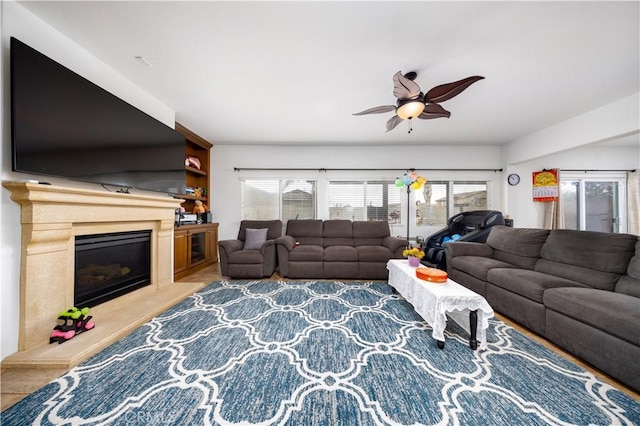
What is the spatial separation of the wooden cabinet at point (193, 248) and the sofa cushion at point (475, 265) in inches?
161

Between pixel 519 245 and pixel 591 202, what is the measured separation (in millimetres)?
3921

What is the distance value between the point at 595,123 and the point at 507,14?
2.79 meters

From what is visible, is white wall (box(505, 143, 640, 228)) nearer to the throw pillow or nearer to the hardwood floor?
the hardwood floor

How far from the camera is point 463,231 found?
4.06 meters

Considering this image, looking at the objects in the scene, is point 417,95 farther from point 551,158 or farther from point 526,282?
point 551,158

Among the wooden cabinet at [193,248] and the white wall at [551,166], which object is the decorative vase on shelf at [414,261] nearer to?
the wooden cabinet at [193,248]

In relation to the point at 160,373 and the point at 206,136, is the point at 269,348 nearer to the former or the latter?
the point at 160,373

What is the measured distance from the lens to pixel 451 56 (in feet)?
6.38

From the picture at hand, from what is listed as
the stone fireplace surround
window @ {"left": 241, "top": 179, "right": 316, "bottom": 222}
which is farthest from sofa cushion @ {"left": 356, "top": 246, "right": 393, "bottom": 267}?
the stone fireplace surround

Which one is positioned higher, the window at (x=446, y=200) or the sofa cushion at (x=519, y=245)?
the window at (x=446, y=200)

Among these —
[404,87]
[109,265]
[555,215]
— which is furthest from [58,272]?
[555,215]

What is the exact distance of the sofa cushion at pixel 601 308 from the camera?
132cm

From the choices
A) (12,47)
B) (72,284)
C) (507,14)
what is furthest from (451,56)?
(72,284)

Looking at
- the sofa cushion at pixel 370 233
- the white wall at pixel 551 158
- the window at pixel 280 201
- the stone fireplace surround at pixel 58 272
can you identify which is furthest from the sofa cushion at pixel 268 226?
the white wall at pixel 551 158
